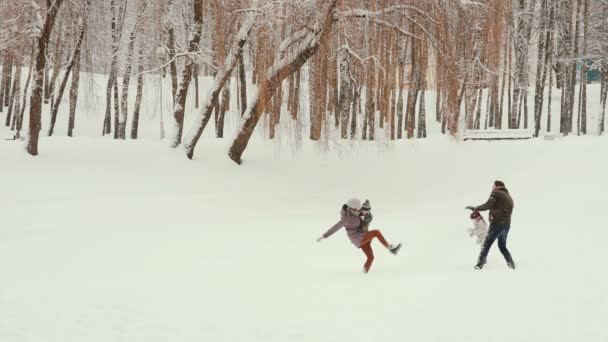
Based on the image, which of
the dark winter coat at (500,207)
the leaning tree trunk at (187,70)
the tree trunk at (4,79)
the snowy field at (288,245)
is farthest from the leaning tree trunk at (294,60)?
the tree trunk at (4,79)

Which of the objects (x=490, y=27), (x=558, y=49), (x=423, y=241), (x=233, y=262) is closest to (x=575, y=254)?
(x=423, y=241)

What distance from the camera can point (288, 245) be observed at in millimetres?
11688

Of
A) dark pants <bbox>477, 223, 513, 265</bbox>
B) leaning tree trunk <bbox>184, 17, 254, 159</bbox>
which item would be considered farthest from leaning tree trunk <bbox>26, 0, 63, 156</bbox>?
dark pants <bbox>477, 223, 513, 265</bbox>

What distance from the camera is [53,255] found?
9992 mm

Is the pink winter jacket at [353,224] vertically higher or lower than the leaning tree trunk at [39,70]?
lower

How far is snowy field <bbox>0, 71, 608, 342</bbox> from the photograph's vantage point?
697cm

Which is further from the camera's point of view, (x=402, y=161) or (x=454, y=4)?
(x=402, y=161)

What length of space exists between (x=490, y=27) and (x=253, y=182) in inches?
313

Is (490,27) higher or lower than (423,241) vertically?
higher

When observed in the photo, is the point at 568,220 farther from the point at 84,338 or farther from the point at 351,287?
the point at 84,338

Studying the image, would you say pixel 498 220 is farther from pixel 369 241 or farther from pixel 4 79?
pixel 4 79

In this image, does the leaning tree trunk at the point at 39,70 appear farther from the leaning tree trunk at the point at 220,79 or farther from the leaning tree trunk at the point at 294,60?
the leaning tree trunk at the point at 294,60

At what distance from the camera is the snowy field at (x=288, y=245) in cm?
697

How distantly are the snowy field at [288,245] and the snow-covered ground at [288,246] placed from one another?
41 mm
